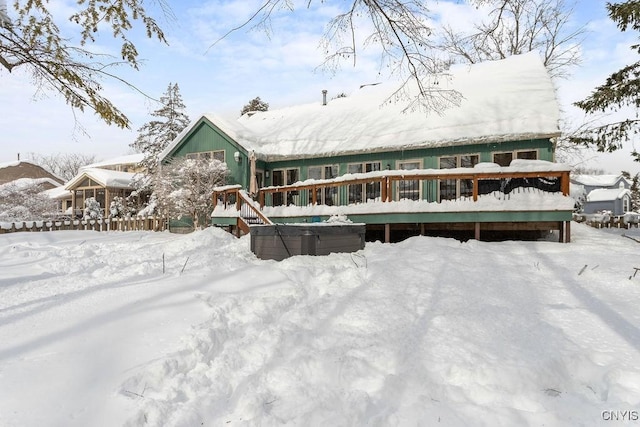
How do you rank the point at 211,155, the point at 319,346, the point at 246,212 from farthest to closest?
the point at 211,155, the point at 246,212, the point at 319,346

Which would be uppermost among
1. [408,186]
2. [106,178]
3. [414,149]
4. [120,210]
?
[106,178]

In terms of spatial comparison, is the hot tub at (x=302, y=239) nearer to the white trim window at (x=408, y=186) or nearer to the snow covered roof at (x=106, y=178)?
the white trim window at (x=408, y=186)

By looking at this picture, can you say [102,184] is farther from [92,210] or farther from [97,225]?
[97,225]

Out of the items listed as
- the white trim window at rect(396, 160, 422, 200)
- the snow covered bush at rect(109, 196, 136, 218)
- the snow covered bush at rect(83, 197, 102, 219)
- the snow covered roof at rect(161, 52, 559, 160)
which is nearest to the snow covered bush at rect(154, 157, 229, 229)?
the snow covered roof at rect(161, 52, 559, 160)

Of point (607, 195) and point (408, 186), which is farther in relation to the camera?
point (607, 195)

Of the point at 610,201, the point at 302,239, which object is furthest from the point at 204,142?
the point at 610,201

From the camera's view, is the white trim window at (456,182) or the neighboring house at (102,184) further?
the neighboring house at (102,184)

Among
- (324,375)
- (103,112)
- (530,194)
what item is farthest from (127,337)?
(530,194)

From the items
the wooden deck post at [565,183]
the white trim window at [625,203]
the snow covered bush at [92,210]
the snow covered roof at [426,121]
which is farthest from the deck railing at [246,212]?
the white trim window at [625,203]

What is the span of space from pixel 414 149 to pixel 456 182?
200 cm

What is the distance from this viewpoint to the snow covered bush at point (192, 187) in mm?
14609

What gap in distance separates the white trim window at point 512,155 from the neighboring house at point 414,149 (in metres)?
0.03

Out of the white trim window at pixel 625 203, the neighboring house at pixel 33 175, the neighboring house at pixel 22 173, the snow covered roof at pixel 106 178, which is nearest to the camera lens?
the snow covered roof at pixel 106 178

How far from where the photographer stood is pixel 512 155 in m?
12.1
